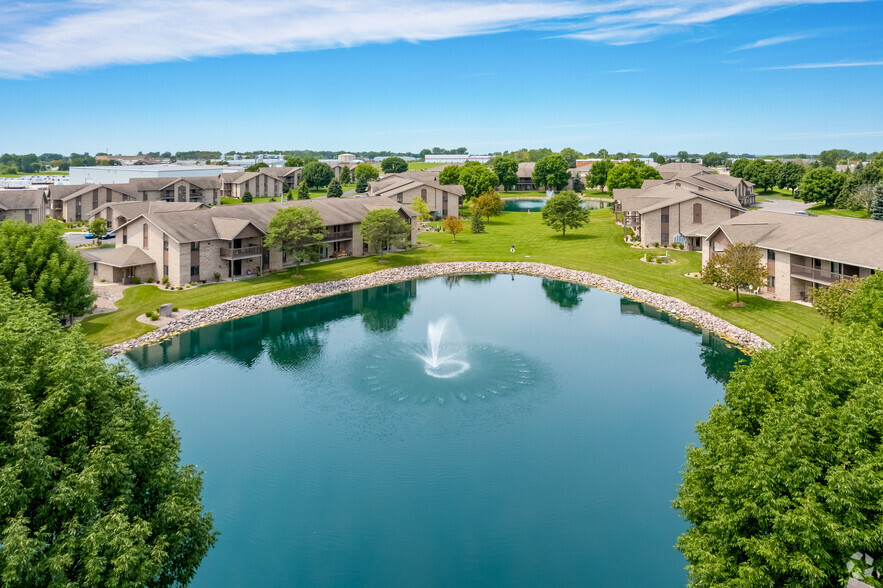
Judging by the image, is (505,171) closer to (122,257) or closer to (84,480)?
(122,257)

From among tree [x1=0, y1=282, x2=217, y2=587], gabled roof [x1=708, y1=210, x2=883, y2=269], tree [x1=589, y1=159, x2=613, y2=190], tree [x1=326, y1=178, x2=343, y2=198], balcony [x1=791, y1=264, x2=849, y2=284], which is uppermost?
tree [x1=589, y1=159, x2=613, y2=190]

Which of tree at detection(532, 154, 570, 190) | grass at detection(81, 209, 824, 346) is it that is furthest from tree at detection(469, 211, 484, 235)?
tree at detection(532, 154, 570, 190)

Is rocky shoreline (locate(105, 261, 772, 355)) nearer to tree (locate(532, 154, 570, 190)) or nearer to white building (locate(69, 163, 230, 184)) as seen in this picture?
white building (locate(69, 163, 230, 184))

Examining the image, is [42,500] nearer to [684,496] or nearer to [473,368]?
[684,496]

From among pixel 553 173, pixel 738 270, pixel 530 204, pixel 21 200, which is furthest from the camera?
pixel 553 173

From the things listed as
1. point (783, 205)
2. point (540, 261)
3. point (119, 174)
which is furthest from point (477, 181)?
point (119, 174)

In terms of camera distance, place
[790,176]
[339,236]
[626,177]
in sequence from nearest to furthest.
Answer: [339,236] → [626,177] → [790,176]

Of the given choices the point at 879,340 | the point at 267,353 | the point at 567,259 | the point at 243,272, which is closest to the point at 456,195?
the point at 567,259

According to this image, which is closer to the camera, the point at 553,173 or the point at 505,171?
the point at 505,171
